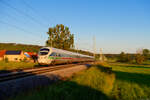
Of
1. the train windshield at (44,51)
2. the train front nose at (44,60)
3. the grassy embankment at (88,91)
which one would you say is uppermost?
the train windshield at (44,51)

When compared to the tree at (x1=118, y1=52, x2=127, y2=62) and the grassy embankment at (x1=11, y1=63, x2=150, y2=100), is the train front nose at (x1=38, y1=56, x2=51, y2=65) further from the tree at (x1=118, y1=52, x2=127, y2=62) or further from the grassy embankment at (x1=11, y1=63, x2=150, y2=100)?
the tree at (x1=118, y1=52, x2=127, y2=62)

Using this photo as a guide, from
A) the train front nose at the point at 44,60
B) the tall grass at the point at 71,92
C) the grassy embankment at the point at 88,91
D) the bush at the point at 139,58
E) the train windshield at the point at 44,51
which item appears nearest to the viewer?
the tall grass at the point at 71,92

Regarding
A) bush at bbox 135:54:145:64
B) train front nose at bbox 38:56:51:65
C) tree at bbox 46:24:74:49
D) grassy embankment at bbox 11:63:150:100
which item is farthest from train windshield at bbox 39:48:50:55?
bush at bbox 135:54:145:64

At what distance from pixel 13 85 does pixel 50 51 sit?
41.8ft

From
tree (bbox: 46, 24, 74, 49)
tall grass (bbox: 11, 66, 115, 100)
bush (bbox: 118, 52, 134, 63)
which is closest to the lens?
tall grass (bbox: 11, 66, 115, 100)

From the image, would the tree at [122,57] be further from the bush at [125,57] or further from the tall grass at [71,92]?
the tall grass at [71,92]

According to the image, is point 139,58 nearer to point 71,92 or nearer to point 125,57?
point 125,57

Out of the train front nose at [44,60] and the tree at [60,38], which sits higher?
the tree at [60,38]

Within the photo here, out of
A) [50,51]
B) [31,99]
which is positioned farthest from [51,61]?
[31,99]

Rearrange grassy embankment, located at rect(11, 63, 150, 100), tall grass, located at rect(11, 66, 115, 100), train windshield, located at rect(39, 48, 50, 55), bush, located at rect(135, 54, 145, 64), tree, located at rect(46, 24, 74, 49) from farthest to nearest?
1. bush, located at rect(135, 54, 145, 64)
2. tree, located at rect(46, 24, 74, 49)
3. train windshield, located at rect(39, 48, 50, 55)
4. grassy embankment, located at rect(11, 63, 150, 100)
5. tall grass, located at rect(11, 66, 115, 100)

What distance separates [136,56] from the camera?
7625 centimetres

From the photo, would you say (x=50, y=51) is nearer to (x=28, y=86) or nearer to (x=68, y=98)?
(x=28, y=86)

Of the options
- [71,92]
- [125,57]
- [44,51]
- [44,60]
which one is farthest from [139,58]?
[71,92]

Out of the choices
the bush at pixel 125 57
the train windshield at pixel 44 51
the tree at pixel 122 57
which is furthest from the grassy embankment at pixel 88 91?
the tree at pixel 122 57
